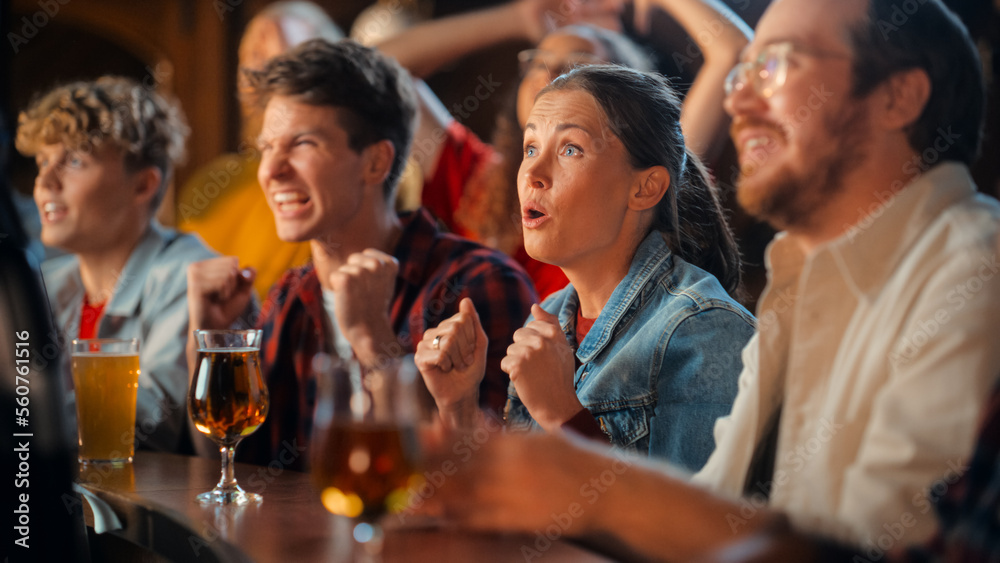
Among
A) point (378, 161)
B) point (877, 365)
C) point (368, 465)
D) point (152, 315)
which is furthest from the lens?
point (152, 315)

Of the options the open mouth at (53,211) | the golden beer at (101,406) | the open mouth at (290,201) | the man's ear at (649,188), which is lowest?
the golden beer at (101,406)

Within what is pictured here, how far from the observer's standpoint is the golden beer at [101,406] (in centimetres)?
165

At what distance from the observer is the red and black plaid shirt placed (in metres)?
1.84

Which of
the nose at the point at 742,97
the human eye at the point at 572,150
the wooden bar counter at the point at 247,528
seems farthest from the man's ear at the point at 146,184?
the nose at the point at 742,97

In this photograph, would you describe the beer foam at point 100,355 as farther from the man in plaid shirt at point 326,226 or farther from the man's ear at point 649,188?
the man's ear at point 649,188

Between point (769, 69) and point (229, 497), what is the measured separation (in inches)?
36.4

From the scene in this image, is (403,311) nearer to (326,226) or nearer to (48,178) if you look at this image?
(326,226)

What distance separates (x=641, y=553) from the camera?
97 centimetres

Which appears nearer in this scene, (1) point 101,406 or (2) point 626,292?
(2) point 626,292

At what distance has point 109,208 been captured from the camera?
8.04 ft

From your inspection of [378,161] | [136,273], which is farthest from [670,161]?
[136,273]

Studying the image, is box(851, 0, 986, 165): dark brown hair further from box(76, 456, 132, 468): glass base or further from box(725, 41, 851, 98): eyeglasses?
box(76, 456, 132, 468): glass base

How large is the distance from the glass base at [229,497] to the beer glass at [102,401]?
1.41 feet

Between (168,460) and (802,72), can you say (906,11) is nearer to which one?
(802,72)
